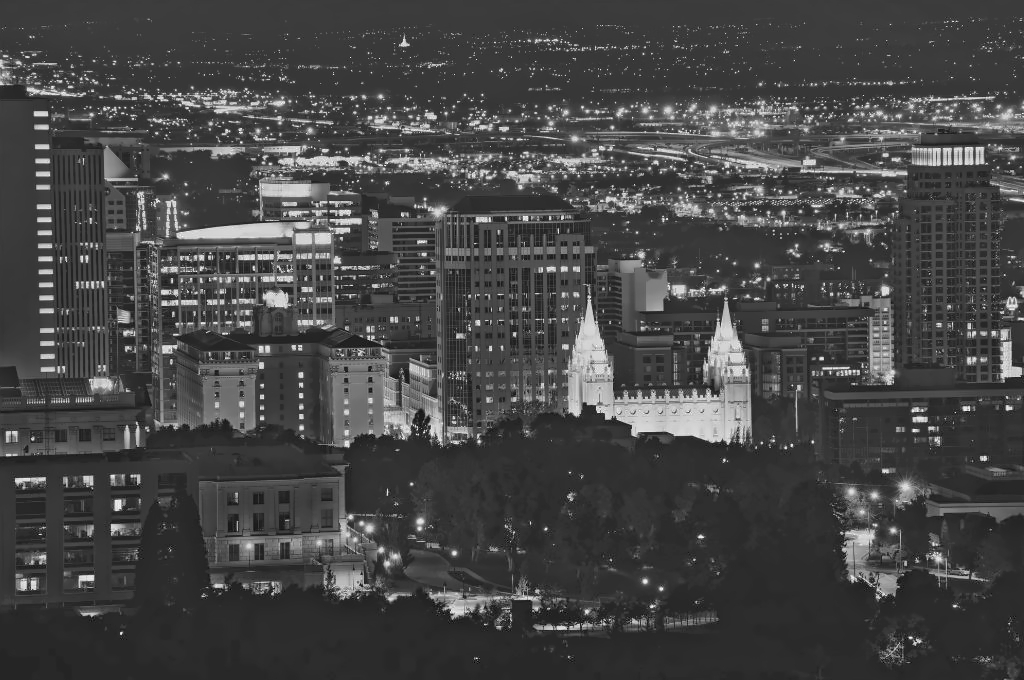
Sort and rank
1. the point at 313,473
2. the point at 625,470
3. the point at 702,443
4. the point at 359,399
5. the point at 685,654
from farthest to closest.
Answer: the point at 359,399 → the point at 702,443 → the point at 625,470 → the point at 313,473 → the point at 685,654

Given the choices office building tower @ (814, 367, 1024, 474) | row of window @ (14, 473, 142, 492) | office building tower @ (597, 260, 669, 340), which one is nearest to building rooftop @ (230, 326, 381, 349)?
office building tower @ (814, 367, 1024, 474)

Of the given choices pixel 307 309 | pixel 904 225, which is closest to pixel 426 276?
pixel 307 309

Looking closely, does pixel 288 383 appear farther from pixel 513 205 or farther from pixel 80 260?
pixel 513 205

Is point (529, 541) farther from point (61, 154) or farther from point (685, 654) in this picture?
point (61, 154)

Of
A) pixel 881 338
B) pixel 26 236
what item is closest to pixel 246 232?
pixel 881 338

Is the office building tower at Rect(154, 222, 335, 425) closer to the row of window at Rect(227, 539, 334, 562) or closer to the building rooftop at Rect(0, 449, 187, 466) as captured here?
the building rooftop at Rect(0, 449, 187, 466)

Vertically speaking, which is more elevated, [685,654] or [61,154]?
[61,154]

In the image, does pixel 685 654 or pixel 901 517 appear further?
pixel 901 517
